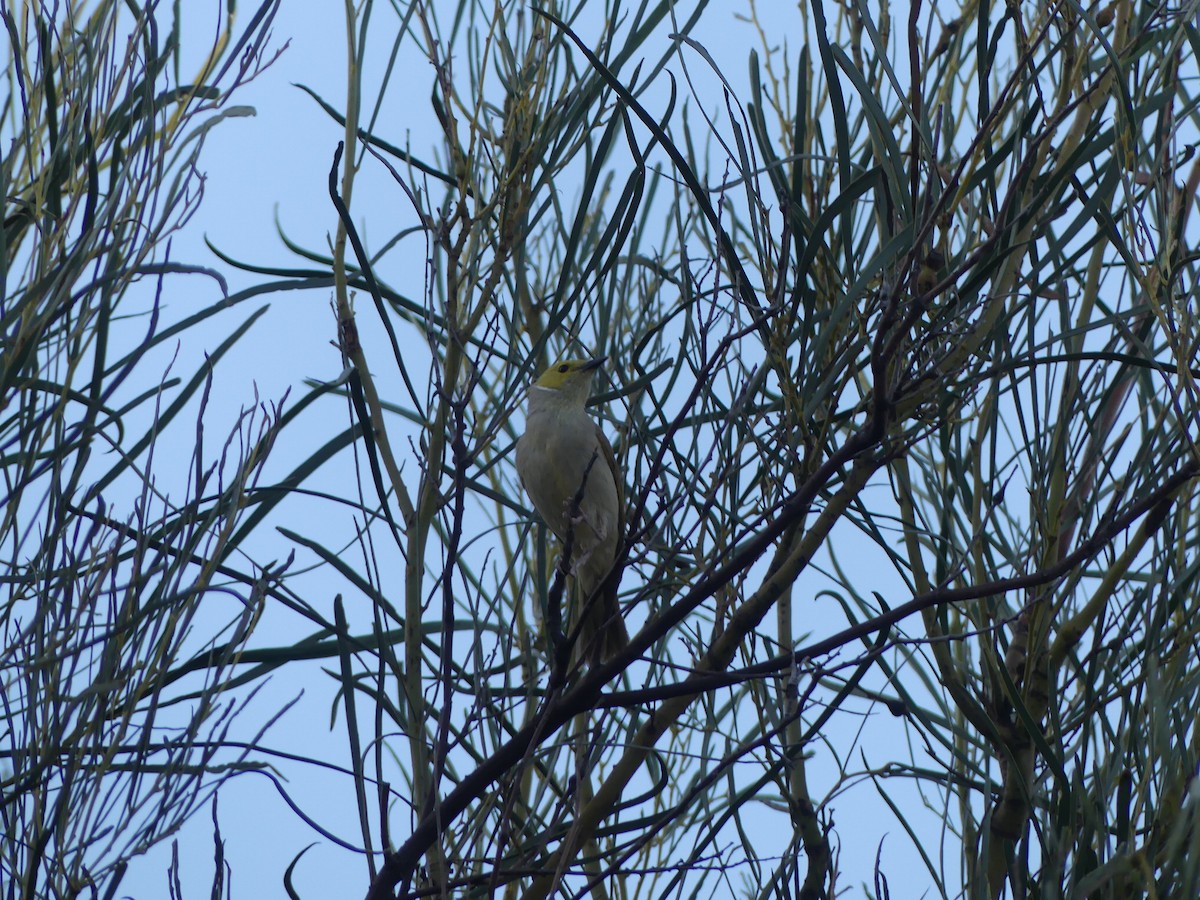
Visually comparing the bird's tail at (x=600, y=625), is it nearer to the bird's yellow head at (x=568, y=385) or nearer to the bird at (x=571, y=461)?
the bird at (x=571, y=461)

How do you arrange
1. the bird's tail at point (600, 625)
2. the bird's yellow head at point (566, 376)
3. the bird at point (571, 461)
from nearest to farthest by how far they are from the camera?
1. the bird's tail at point (600, 625)
2. the bird at point (571, 461)
3. the bird's yellow head at point (566, 376)

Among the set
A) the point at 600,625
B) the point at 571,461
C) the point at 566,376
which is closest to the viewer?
the point at 600,625

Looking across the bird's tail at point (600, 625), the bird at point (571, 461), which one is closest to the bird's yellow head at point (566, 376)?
the bird at point (571, 461)

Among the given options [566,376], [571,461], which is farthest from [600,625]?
[566,376]

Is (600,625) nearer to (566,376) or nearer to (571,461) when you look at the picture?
(571,461)

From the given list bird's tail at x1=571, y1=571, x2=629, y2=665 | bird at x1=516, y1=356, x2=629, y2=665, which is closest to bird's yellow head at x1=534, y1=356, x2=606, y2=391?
bird at x1=516, y1=356, x2=629, y2=665

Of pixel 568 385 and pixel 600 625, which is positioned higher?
pixel 568 385

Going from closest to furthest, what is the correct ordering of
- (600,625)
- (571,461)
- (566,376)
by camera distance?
(600,625)
(571,461)
(566,376)

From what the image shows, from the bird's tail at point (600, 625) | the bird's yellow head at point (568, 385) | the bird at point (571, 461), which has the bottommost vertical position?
the bird's tail at point (600, 625)

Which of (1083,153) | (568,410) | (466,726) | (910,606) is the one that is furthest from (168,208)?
(568,410)

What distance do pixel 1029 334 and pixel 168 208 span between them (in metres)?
1.40

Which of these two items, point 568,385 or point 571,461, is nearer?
point 571,461

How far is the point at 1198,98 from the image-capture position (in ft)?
6.75

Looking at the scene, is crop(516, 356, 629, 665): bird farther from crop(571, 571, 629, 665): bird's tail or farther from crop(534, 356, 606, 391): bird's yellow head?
crop(571, 571, 629, 665): bird's tail
